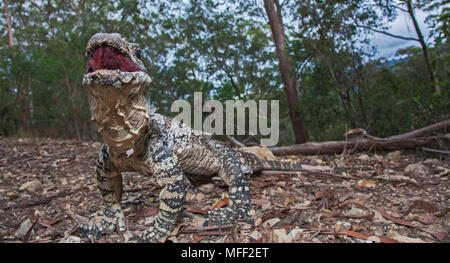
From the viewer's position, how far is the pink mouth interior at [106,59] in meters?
2.30

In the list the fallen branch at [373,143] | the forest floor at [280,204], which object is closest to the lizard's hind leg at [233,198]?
the forest floor at [280,204]

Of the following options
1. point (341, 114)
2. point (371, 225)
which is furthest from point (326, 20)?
point (371, 225)

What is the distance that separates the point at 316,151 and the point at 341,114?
1554 mm

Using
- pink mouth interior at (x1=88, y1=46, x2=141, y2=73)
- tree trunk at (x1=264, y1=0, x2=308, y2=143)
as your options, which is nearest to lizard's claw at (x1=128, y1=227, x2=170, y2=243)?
pink mouth interior at (x1=88, y1=46, x2=141, y2=73)

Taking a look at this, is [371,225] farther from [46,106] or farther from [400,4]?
[46,106]

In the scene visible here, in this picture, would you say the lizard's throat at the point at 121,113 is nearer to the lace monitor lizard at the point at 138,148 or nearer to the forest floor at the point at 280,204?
the lace monitor lizard at the point at 138,148

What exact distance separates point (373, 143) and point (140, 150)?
15.9 feet

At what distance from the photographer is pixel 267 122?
8.75 metres

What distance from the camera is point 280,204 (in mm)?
3570

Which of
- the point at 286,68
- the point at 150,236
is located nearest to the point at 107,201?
the point at 150,236

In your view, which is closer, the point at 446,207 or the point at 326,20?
the point at 446,207

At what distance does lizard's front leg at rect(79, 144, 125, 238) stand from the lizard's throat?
16.4 inches

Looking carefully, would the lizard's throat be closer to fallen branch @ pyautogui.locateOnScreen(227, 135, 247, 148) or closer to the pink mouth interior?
the pink mouth interior

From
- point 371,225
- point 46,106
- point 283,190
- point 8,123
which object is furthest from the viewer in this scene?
point 46,106
